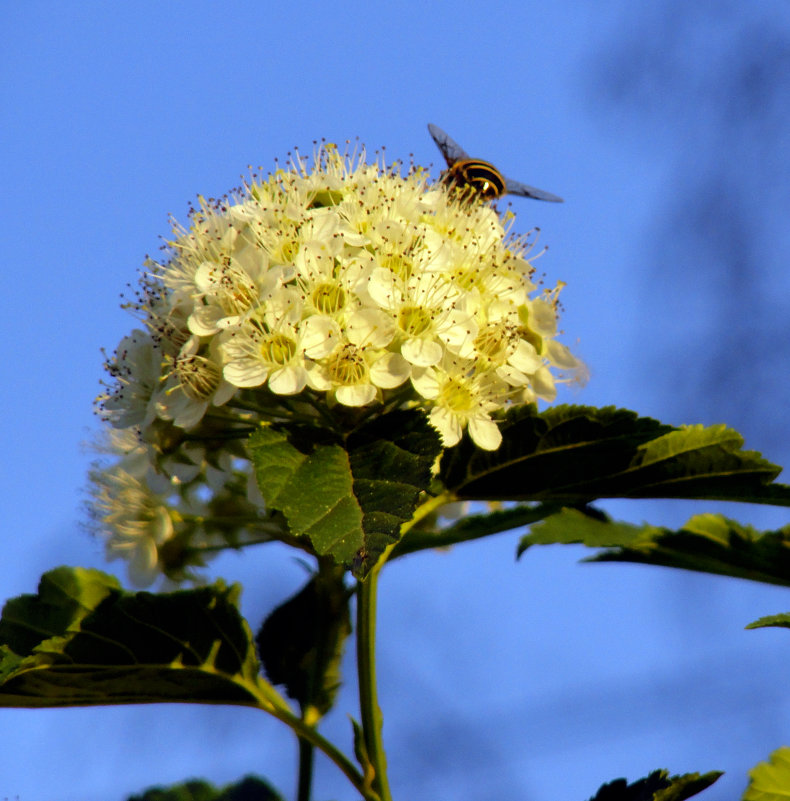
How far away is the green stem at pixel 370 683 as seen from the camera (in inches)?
63.1

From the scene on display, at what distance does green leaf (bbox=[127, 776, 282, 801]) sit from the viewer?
218cm

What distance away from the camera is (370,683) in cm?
161

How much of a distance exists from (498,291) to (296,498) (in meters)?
0.62

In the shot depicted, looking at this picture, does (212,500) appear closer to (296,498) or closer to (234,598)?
(234,598)

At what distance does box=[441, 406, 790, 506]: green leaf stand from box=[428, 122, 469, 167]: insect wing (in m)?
Result: 0.92

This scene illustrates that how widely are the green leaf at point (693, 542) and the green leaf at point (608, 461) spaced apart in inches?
2.0

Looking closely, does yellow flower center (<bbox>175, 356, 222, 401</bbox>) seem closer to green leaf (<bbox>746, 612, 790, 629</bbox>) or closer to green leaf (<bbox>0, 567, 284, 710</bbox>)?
green leaf (<bbox>0, 567, 284, 710</bbox>)

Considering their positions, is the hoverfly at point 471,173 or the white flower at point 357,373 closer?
the white flower at point 357,373

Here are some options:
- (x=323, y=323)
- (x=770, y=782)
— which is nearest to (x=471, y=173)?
(x=323, y=323)

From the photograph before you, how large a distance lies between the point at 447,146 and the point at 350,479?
1.26 m

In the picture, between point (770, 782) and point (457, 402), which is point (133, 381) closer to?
point (457, 402)

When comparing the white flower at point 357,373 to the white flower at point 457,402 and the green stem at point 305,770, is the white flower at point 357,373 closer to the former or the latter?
the white flower at point 457,402

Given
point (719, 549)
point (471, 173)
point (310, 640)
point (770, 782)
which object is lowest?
point (770, 782)

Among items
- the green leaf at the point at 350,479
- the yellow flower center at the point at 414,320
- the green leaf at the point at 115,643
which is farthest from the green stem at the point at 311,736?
the yellow flower center at the point at 414,320
